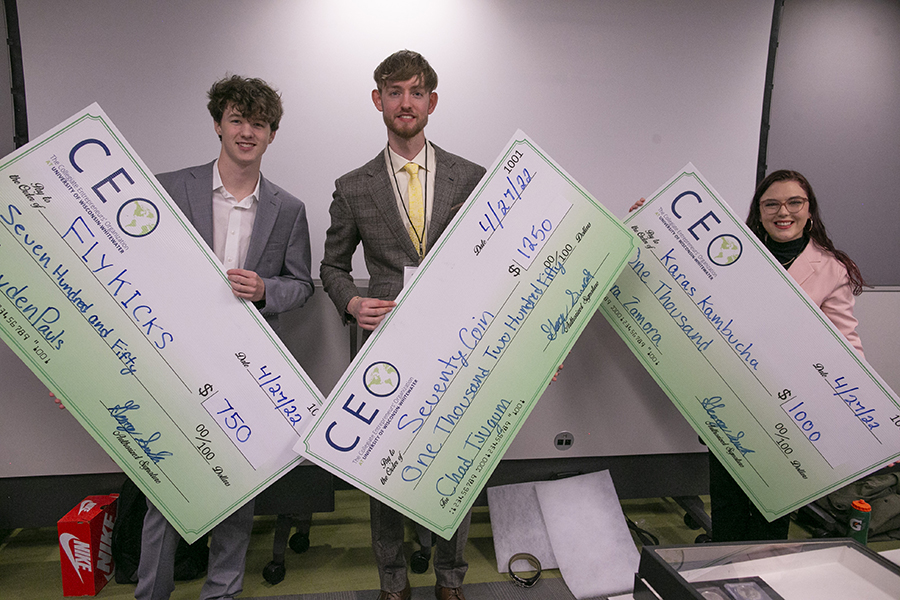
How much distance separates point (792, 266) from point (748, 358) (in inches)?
13.0

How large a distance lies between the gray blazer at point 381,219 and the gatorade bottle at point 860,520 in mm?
1976

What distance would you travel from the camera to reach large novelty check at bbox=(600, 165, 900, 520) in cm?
141

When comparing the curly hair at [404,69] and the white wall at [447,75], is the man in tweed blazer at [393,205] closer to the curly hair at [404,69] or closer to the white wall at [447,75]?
the curly hair at [404,69]

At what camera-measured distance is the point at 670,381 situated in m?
1.54

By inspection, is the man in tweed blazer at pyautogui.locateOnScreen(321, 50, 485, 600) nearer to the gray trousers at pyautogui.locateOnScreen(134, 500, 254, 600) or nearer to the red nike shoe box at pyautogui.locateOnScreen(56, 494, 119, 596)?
the gray trousers at pyautogui.locateOnScreen(134, 500, 254, 600)

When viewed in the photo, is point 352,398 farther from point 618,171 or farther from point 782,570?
point 618,171

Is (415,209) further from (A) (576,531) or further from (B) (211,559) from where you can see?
(A) (576,531)

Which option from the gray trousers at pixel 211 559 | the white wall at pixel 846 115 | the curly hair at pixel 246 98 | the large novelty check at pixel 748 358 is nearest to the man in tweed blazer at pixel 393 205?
the curly hair at pixel 246 98

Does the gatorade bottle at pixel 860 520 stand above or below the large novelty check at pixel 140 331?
below

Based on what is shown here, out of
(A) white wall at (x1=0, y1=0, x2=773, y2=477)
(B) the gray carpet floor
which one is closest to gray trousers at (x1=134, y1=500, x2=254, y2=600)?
(B) the gray carpet floor

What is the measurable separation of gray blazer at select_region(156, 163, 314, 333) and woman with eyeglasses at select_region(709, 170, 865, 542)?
1480 mm

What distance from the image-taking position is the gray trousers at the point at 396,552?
1.48 m

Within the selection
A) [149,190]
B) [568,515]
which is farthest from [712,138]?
[149,190]
